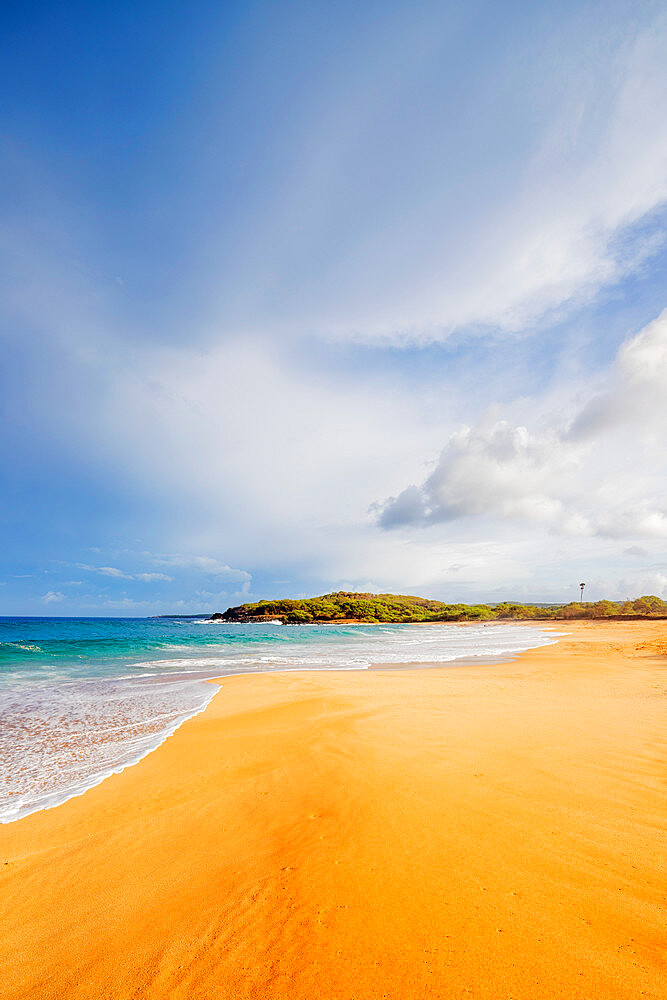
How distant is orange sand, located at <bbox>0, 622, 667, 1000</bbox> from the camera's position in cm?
252

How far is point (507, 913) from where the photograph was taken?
9.51ft

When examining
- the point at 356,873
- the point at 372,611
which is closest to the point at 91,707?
the point at 356,873

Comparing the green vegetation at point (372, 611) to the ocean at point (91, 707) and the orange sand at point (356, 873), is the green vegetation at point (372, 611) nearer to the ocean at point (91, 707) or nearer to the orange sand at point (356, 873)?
the ocean at point (91, 707)

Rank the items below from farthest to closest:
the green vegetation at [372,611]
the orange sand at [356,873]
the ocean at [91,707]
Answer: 1. the green vegetation at [372,611]
2. the ocean at [91,707]
3. the orange sand at [356,873]

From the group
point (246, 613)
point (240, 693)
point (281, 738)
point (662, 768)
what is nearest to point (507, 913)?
point (662, 768)

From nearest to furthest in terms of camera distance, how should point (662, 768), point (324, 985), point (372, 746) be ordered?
Answer: point (324, 985), point (662, 768), point (372, 746)

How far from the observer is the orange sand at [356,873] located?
2.52 m

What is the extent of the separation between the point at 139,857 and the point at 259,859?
1.25 meters

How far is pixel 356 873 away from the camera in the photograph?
348 cm

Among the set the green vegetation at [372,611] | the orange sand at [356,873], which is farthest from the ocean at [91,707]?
the green vegetation at [372,611]

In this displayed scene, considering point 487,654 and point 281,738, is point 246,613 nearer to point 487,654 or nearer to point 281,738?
point 487,654

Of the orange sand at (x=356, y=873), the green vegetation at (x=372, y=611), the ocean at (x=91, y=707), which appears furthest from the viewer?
the green vegetation at (x=372, y=611)

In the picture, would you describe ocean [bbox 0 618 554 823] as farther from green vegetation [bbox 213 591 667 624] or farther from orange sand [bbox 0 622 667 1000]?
green vegetation [bbox 213 591 667 624]

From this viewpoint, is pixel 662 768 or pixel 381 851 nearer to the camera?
pixel 381 851
